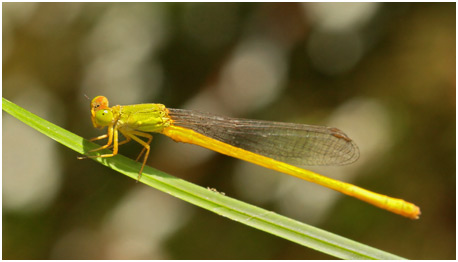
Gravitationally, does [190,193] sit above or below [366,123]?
below

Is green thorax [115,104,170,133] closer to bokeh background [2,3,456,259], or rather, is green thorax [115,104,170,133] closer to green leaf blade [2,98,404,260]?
bokeh background [2,3,456,259]

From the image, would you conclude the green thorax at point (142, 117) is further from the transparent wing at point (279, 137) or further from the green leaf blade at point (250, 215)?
the green leaf blade at point (250, 215)

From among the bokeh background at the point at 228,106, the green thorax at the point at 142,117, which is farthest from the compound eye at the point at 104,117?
the bokeh background at the point at 228,106

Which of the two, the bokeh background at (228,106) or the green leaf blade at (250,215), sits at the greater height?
the bokeh background at (228,106)

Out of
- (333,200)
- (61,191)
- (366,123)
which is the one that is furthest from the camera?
(366,123)

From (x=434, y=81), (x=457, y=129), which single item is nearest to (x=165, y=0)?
(x=434, y=81)

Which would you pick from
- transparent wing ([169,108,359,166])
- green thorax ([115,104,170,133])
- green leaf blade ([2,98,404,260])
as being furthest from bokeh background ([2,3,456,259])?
green leaf blade ([2,98,404,260])

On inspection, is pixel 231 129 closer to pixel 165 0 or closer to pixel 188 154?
pixel 188 154

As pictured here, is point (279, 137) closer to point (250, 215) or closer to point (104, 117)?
point (250, 215)
